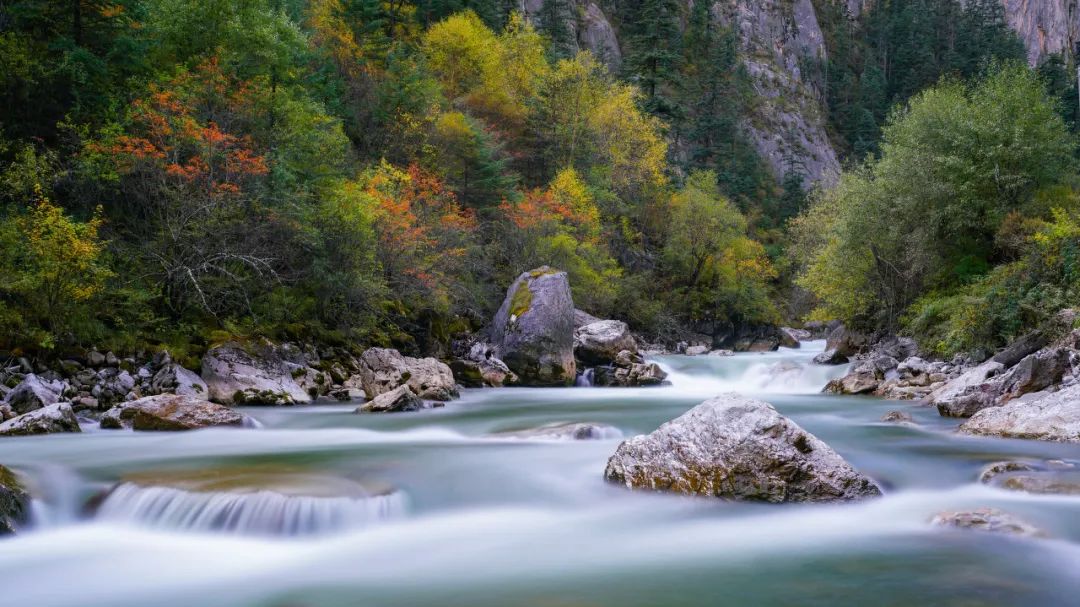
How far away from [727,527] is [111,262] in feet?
52.2

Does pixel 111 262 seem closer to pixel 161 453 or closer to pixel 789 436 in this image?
pixel 161 453

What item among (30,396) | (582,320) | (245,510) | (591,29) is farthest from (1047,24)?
(245,510)

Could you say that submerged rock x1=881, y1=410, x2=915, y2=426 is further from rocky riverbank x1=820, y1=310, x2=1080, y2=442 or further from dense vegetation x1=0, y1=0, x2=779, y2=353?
dense vegetation x1=0, y1=0, x2=779, y2=353

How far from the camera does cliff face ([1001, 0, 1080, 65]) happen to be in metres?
103

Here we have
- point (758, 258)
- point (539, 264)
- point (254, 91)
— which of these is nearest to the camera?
point (254, 91)

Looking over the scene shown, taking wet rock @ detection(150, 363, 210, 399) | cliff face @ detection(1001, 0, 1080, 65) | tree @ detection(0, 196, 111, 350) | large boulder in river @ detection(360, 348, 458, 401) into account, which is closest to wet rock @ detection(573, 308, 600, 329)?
large boulder in river @ detection(360, 348, 458, 401)

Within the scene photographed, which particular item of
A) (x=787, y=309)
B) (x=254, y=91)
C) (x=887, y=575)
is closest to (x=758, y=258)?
(x=787, y=309)

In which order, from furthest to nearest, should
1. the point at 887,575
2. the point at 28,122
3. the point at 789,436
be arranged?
the point at 28,122, the point at 789,436, the point at 887,575

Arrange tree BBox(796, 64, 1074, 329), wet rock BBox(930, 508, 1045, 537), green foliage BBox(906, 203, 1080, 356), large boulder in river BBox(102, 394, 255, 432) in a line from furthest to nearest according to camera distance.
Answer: tree BBox(796, 64, 1074, 329) < green foliage BBox(906, 203, 1080, 356) < large boulder in river BBox(102, 394, 255, 432) < wet rock BBox(930, 508, 1045, 537)

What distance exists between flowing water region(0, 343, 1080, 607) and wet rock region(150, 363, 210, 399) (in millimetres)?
4236

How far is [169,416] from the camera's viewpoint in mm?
12906

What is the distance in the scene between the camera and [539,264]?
32.8 m

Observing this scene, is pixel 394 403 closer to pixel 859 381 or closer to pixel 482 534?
pixel 482 534

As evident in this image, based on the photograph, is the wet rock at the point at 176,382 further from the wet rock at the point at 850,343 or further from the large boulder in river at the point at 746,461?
the wet rock at the point at 850,343
